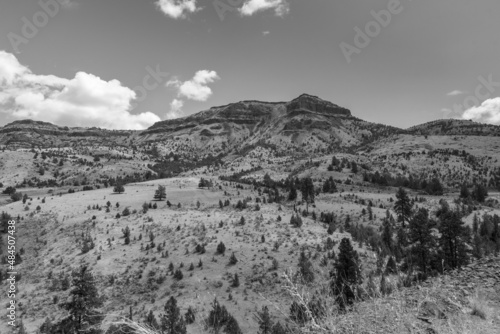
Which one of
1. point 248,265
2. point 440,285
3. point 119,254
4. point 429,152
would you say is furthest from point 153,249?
point 429,152

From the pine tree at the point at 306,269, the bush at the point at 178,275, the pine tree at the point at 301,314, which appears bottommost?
the bush at the point at 178,275

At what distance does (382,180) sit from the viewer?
100 m

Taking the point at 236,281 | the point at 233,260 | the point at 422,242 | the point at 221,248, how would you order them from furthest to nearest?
the point at 221,248
the point at 422,242
the point at 233,260
the point at 236,281

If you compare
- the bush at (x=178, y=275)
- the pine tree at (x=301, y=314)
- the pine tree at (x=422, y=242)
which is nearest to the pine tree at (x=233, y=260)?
the bush at (x=178, y=275)

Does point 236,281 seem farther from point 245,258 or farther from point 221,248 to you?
point 221,248

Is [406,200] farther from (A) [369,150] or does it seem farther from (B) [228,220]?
(A) [369,150]

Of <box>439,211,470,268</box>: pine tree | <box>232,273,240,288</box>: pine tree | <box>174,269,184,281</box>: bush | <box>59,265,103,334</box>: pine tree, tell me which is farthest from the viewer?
<box>439,211,470,268</box>: pine tree

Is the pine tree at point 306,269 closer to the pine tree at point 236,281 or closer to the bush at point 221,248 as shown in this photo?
the pine tree at point 236,281

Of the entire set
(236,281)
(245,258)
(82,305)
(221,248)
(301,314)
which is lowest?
(236,281)

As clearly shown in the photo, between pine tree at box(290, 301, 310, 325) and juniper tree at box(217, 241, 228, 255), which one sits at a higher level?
pine tree at box(290, 301, 310, 325)

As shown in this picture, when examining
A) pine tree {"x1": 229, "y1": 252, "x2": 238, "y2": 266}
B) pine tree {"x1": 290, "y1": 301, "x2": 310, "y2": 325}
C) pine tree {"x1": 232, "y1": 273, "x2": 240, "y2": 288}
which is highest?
pine tree {"x1": 290, "y1": 301, "x2": 310, "y2": 325}

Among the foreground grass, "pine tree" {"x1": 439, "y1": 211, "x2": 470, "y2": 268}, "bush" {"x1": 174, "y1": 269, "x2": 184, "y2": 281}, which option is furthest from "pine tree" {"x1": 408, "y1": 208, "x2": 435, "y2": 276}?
the foreground grass

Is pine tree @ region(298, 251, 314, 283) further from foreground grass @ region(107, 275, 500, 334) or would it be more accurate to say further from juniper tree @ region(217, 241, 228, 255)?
foreground grass @ region(107, 275, 500, 334)

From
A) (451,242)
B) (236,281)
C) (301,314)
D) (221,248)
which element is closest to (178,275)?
(236,281)
